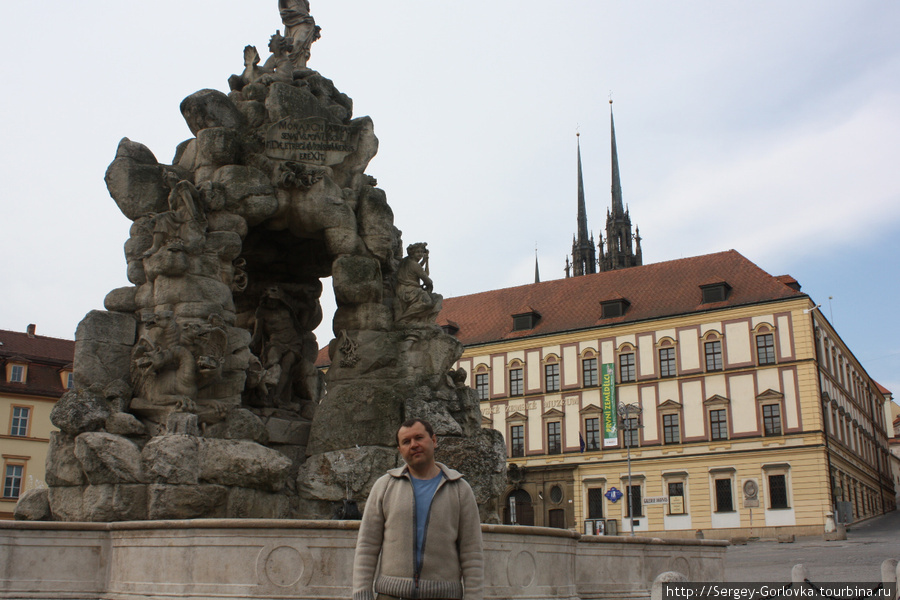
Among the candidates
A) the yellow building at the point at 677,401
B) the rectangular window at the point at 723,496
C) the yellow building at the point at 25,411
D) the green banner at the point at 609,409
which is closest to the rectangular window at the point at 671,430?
the yellow building at the point at 677,401

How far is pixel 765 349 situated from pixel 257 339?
1540 inches

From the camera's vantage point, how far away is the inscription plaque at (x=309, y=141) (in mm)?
10641

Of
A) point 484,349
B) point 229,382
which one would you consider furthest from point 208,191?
point 484,349

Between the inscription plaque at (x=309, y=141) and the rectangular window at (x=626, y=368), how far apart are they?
40286mm

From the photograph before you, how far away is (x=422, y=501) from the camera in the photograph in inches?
159

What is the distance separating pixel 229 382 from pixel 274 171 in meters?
2.48

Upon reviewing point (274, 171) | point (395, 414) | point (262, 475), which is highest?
point (274, 171)

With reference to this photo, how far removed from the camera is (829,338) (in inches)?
1971

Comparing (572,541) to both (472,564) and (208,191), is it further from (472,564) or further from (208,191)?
(208,191)

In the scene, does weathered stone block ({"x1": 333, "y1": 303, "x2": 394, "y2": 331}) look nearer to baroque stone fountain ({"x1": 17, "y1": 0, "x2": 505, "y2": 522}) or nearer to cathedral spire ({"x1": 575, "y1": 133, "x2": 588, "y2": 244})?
baroque stone fountain ({"x1": 17, "y1": 0, "x2": 505, "y2": 522})

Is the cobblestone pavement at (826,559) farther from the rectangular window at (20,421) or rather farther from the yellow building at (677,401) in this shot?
the rectangular window at (20,421)

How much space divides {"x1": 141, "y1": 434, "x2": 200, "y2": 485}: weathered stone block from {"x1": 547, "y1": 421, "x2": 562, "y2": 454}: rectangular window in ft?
140

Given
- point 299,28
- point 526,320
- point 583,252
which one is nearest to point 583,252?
point 583,252

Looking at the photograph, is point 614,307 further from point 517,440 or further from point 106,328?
point 106,328
